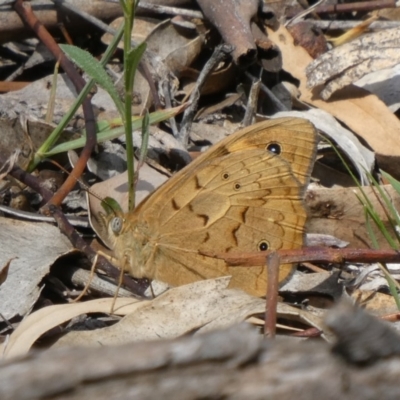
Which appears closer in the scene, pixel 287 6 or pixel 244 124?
pixel 244 124

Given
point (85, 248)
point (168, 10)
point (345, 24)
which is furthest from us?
point (345, 24)

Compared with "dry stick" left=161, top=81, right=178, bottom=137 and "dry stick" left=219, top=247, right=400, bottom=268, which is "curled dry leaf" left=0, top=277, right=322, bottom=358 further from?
"dry stick" left=161, top=81, right=178, bottom=137

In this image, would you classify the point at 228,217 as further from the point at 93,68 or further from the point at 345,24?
the point at 345,24

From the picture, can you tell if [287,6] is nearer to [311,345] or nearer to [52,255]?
[52,255]

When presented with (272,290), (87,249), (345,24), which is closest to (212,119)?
(345,24)

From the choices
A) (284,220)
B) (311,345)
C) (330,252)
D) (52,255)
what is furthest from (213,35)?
(311,345)

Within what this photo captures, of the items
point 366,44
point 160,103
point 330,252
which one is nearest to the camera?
point 330,252

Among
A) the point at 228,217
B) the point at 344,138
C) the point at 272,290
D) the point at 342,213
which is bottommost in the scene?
the point at 272,290

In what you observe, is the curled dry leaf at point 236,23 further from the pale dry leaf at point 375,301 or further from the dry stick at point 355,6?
the pale dry leaf at point 375,301
